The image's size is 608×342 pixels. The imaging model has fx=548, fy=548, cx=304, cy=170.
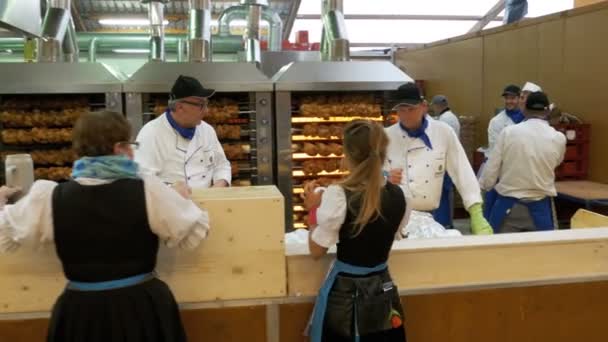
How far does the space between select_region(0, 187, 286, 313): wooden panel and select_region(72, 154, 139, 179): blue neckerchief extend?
14.6 inches

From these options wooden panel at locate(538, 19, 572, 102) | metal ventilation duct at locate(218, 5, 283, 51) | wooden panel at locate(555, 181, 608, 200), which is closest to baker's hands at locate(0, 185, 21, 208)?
wooden panel at locate(555, 181, 608, 200)

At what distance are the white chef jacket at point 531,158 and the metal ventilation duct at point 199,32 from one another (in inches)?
88.5

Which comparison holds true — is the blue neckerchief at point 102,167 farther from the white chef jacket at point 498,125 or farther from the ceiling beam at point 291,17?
the ceiling beam at point 291,17

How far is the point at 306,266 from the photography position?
1992mm

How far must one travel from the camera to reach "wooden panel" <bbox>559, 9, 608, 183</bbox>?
5.21 metres

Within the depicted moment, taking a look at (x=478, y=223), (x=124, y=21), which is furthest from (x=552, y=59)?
(x=124, y=21)

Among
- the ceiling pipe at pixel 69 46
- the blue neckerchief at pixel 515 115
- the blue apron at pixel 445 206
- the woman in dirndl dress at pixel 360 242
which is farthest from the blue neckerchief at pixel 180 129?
the blue neckerchief at pixel 515 115

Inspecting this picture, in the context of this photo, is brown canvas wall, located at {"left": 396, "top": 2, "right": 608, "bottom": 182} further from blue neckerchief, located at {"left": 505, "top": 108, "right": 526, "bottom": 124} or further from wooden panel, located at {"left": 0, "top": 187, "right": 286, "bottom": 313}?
wooden panel, located at {"left": 0, "top": 187, "right": 286, "bottom": 313}

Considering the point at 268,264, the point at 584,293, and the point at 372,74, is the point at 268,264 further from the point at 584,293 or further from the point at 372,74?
the point at 372,74

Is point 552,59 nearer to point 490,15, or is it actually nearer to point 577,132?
point 577,132

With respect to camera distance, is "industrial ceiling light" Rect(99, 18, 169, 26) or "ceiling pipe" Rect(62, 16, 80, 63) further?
"industrial ceiling light" Rect(99, 18, 169, 26)

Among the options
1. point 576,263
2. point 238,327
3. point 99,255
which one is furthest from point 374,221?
point 576,263

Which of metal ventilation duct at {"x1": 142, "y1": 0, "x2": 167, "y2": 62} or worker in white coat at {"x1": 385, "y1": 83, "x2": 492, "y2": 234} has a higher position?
metal ventilation duct at {"x1": 142, "y1": 0, "x2": 167, "y2": 62}

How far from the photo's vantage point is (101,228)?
1520mm
